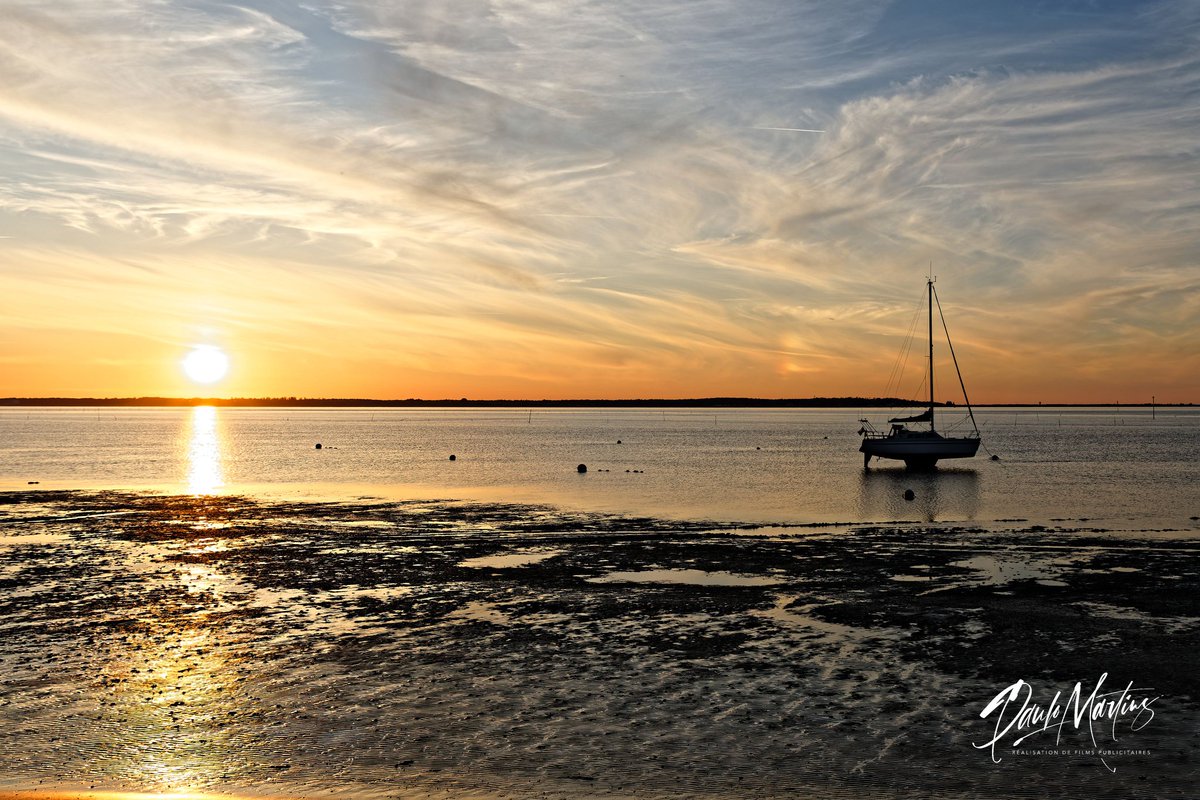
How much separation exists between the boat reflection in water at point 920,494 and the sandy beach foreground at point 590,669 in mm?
13380

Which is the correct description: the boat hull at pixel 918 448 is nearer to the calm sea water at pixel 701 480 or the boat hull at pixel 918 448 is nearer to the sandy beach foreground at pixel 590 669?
the calm sea water at pixel 701 480

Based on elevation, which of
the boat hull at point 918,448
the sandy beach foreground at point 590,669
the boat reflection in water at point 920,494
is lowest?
the boat reflection in water at point 920,494

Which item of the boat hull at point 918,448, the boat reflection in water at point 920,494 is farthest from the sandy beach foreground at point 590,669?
the boat hull at point 918,448

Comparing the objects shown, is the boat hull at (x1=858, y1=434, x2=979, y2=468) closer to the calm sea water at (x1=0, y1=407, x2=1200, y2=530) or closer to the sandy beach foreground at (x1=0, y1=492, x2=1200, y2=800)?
the calm sea water at (x1=0, y1=407, x2=1200, y2=530)

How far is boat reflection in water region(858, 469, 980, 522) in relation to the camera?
42.6 meters

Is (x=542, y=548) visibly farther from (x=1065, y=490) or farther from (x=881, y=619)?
(x=1065, y=490)

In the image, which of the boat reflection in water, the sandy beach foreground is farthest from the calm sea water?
the sandy beach foreground

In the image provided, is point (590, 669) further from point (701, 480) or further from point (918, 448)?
point (918, 448)

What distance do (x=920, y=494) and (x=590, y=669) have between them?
1736 inches

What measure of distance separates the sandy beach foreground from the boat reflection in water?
1338cm

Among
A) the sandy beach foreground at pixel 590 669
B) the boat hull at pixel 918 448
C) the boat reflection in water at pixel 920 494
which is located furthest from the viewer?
the boat hull at pixel 918 448

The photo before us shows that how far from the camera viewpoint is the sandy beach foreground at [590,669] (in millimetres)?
10695

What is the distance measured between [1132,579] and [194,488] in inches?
1889

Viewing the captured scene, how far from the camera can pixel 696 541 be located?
103 feet
